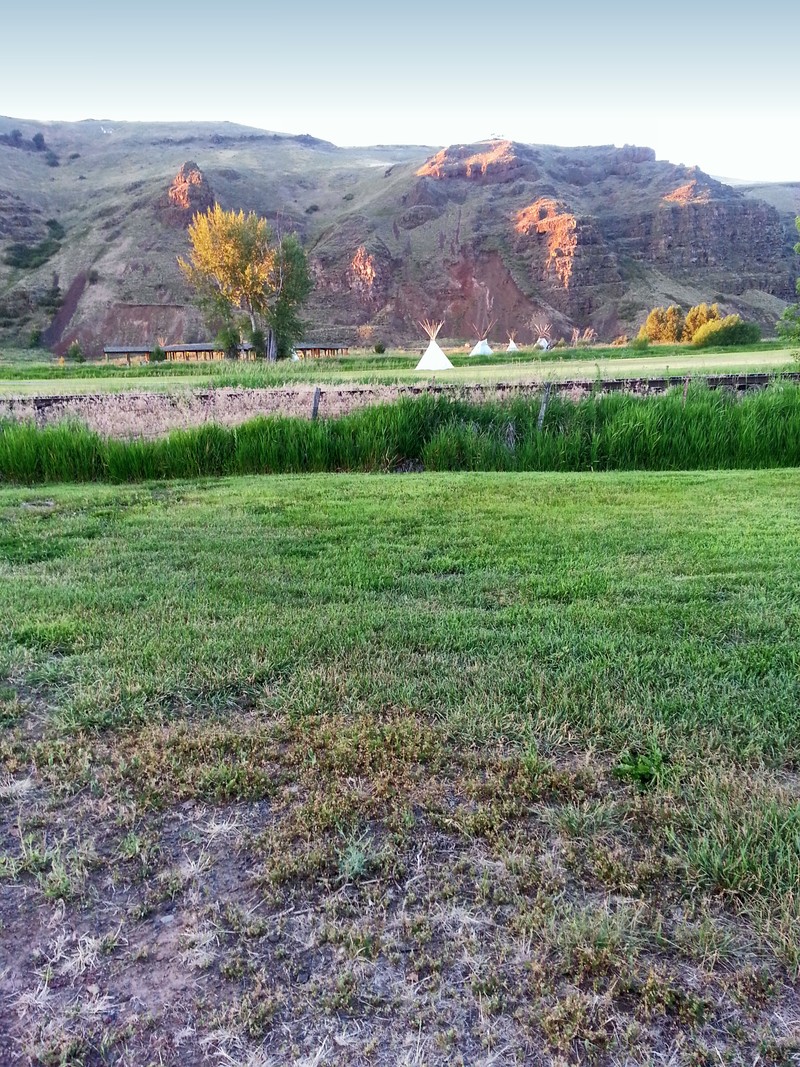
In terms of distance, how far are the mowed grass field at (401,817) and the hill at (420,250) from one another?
71907mm

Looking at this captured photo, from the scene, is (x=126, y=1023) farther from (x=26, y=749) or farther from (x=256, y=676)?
(x=256, y=676)

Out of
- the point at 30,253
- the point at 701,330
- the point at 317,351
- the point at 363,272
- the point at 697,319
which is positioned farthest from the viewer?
the point at 30,253

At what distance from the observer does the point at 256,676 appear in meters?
2.89

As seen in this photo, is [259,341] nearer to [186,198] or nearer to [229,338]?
[229,338]

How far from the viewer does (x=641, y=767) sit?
7.34ft

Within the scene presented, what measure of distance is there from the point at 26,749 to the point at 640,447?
8784mm

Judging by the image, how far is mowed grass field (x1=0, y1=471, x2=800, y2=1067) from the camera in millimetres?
1469

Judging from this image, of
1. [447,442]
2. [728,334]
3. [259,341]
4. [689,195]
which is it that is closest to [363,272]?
[259,341]

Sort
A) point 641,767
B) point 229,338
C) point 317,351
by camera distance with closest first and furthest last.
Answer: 1. point 641,767
2. point 229,338
3. point 317,351

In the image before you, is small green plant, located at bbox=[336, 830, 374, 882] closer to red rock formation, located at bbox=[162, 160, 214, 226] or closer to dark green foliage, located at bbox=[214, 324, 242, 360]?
dark green foliage, located at bbox=[214, 324, 242, 360]

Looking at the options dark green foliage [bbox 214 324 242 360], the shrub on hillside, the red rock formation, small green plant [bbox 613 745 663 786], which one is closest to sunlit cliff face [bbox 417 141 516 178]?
the red rock formation

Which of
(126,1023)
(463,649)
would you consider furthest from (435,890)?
(463,649)

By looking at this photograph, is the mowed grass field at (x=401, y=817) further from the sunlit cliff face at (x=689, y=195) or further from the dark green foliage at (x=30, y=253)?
the sunlit cliff face at (x=689, y=195)

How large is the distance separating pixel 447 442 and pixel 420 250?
80868 millimetres
